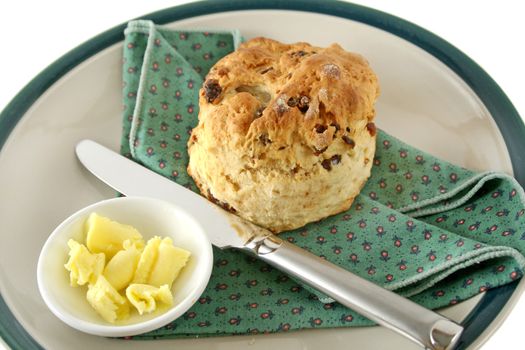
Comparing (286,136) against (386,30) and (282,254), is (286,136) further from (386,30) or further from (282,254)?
(386,30)

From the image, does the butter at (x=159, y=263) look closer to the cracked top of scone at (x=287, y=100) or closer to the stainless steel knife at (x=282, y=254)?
the stainless steel knife at (x=282, y=254)

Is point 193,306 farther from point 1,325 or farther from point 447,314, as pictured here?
point 447,314

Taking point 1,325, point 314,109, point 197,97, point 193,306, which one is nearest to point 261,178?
point 314,109

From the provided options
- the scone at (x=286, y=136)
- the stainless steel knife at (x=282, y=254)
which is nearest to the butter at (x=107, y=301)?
the stainless steel knife at (x=282, y=254)

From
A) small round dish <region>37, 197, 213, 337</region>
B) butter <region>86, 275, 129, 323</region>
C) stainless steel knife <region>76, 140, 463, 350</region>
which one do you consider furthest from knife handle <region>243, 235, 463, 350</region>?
butter <region>86, 275, 129, 323</region>

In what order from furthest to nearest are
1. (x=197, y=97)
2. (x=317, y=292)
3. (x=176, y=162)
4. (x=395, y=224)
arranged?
(x=197, y=97) → (x=176, y=162) → (x=395, y=224) → (x=317, y=292)
